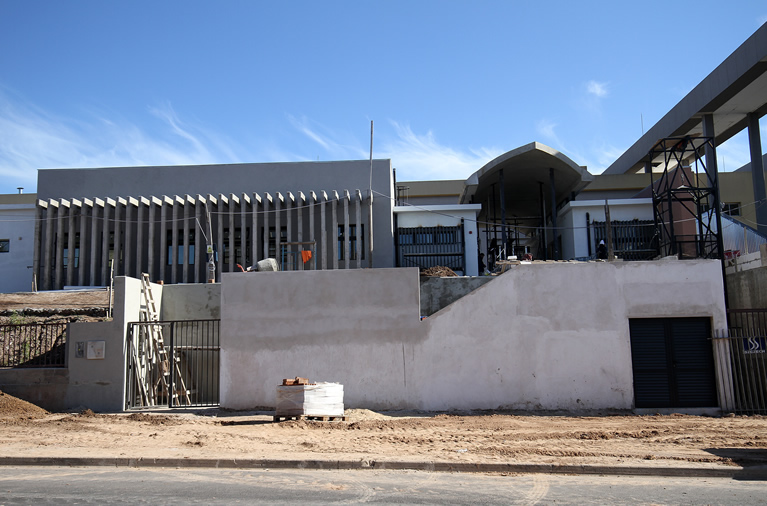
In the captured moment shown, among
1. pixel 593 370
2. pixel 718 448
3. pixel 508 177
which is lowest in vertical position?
pixel 718 448

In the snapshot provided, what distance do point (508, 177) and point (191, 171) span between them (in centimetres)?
1473

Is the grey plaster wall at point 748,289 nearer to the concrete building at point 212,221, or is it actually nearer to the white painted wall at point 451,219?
the white painted wall at point 451,219

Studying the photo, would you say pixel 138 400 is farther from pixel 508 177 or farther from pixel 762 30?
pixel 762 30

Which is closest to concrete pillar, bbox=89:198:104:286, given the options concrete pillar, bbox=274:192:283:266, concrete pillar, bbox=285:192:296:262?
concrete pillar, bbox=274:192:283:266

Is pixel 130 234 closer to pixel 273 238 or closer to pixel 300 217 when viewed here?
pixel 273 238

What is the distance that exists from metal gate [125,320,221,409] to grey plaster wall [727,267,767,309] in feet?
47.1

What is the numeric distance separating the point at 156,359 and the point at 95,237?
36.9 feet

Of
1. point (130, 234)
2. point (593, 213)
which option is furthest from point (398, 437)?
point (130, 234)

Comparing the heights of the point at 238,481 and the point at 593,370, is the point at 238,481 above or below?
below

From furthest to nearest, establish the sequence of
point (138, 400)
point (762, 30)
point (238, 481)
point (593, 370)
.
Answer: point (762, 30) → point (138, 400) → point (593, 370) → point (238, 481)

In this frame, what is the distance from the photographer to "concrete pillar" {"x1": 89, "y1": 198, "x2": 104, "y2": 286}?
26297mm

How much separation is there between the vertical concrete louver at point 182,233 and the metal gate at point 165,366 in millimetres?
8339

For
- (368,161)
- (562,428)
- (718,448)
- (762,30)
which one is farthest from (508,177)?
(718,448)

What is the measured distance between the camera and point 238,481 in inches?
363
